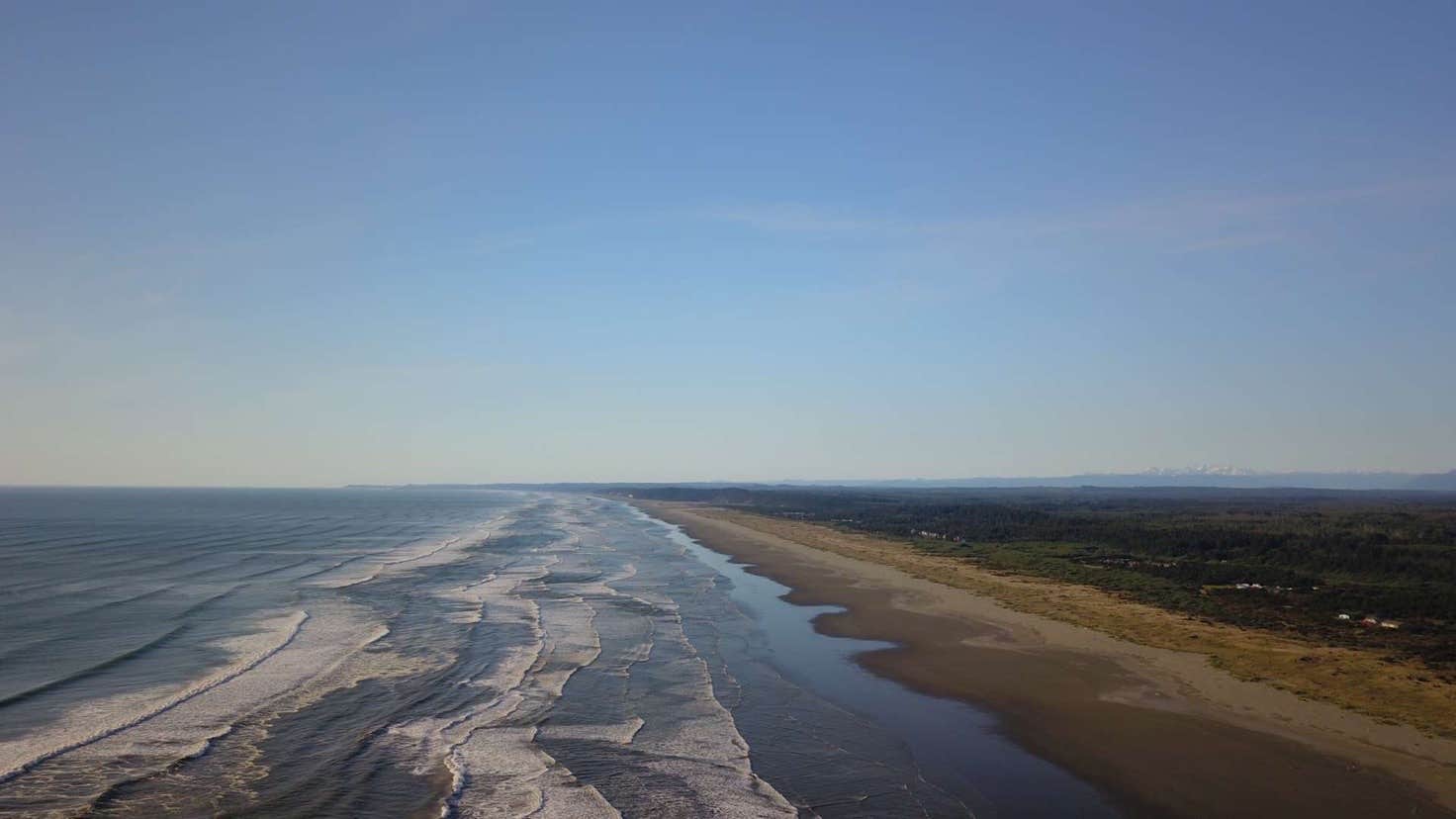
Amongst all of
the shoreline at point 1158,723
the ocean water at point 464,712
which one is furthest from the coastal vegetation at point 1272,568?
the ocean water at point 464,712

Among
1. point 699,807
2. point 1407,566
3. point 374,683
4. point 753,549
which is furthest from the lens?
point 753,549

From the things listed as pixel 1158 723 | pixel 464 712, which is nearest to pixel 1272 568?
pixel 1158 723

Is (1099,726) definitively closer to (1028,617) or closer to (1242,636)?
(1242,636)

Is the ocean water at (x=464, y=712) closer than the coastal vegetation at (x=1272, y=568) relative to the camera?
Yes

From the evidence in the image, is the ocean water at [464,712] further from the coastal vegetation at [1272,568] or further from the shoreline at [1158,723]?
the coastal vegetation at [1272,568]

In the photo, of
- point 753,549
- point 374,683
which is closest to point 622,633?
point 374,683

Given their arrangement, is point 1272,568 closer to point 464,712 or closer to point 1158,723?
point 1158,723
